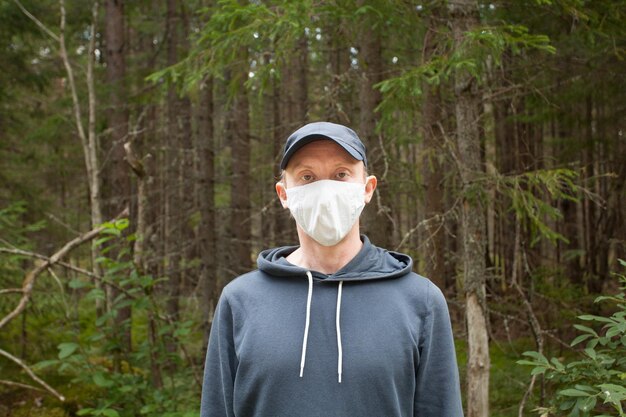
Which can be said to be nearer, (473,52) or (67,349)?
(473,52)

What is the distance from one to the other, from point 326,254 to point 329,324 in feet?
0.96

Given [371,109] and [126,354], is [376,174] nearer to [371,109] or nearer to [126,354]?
[371,109]

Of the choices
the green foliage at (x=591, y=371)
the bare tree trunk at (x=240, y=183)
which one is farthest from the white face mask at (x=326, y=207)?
the bare tree trunk at (x=240, y=183)

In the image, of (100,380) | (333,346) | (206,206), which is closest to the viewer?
(333,346)

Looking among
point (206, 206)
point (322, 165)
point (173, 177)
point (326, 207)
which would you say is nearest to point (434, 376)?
point (326, 207)

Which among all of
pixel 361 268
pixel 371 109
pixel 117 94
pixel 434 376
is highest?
pixel 117 94

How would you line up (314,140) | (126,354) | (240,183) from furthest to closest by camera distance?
(240,183) < (126,354) < (314,140)

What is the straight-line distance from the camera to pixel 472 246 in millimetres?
5180

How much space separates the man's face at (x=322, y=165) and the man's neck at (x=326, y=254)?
211mm

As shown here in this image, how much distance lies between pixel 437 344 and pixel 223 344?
79 centimetres

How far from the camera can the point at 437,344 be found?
213 cm

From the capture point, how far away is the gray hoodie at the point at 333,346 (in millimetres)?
2004

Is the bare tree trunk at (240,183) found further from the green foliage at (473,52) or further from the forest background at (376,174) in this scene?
the green foliage at (473,52)

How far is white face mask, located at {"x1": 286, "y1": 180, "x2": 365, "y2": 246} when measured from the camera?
86.7 inches
